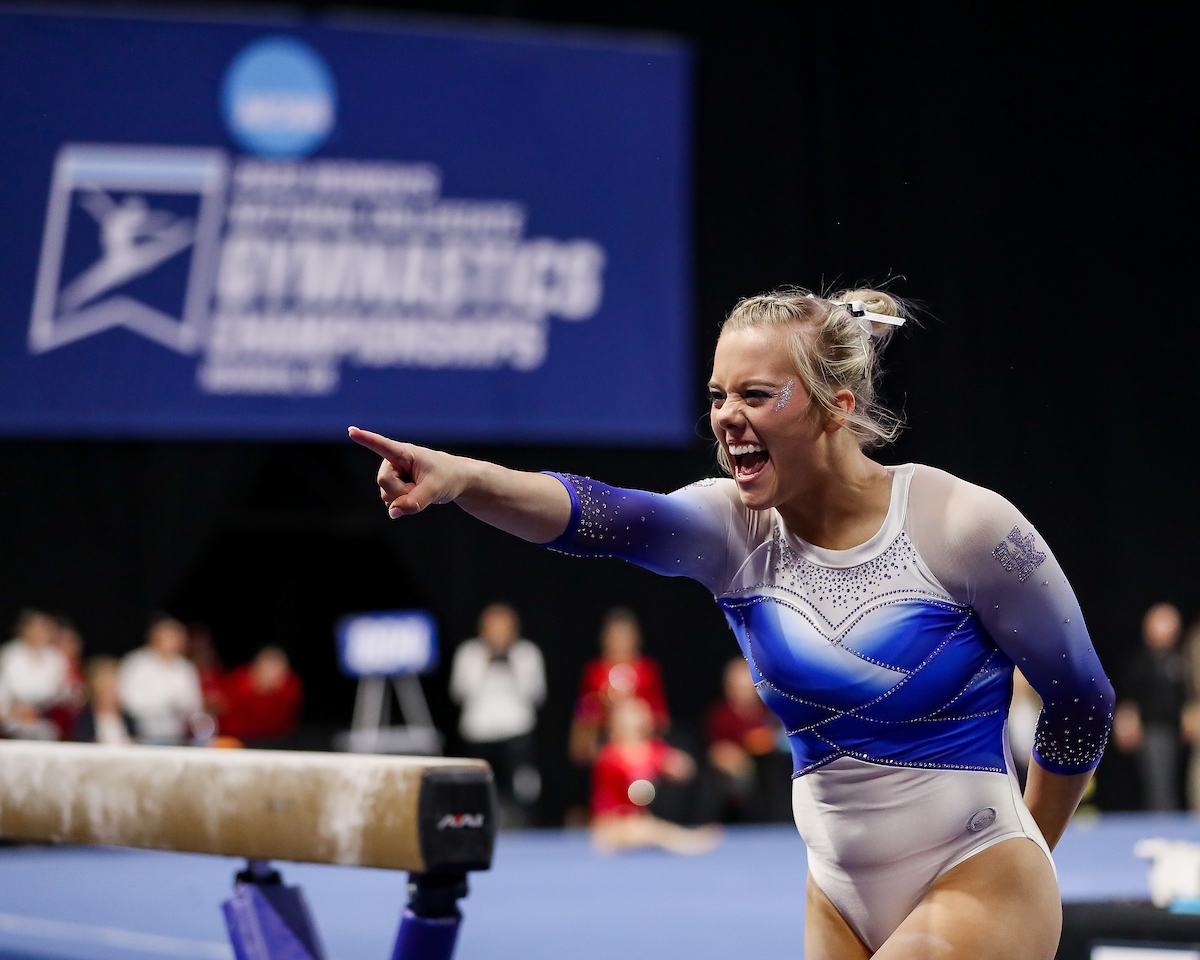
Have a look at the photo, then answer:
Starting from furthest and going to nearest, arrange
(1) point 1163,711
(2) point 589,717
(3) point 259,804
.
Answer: (1) point 1163,711, (2) point 589,717, (3) point 259,804

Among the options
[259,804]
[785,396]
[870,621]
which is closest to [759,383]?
[785,396]

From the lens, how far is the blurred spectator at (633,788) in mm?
9758

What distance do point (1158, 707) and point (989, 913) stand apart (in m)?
10.9

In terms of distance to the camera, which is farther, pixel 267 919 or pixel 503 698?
pixel 503 698

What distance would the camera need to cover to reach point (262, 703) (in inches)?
446

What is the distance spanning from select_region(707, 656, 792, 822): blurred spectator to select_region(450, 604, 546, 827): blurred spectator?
1.51 m

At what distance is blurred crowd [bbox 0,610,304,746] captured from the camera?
9.99 meters

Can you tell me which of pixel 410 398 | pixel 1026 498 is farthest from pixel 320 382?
pixel 1026 498

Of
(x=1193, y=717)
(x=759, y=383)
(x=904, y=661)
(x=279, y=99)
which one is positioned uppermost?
(x=279, y=99)

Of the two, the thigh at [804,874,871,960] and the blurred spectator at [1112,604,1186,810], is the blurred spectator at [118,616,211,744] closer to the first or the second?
the blurred spectator at [1112,604,1186,810]

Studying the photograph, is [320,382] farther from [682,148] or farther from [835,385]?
[835,385]

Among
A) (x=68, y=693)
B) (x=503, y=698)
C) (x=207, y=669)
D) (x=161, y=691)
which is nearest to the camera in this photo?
(x=68, y=693)

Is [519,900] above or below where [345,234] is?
below

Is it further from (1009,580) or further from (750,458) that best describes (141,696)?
(1009,580)
